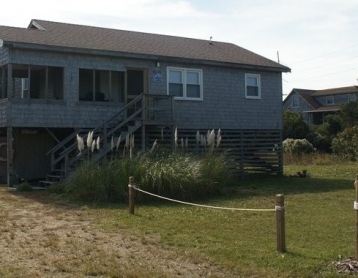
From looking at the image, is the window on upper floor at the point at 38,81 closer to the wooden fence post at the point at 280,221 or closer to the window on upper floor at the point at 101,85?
the window on upper floor at the point at 101,85

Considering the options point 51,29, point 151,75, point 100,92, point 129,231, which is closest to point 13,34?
point 51,29

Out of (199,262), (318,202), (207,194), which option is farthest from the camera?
(207,194)

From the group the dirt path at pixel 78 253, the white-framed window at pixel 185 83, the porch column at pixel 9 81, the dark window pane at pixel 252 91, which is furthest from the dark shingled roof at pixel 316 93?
the dirt path at pixel 78 253

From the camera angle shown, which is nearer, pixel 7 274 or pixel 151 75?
pixel 7 274

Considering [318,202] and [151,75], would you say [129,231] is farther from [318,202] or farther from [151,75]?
[151,75]

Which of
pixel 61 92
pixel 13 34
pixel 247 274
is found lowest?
pixel 247 274

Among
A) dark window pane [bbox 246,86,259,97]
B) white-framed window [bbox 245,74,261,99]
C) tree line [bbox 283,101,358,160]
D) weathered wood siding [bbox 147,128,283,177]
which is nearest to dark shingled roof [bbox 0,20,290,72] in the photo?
white-framed window [bbox 245,74,261,99]

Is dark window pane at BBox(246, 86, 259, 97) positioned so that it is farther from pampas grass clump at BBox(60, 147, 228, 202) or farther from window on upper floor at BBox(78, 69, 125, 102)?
pampas grass clump at BBox(60, 147, 228, 202)

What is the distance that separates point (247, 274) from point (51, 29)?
1707cm

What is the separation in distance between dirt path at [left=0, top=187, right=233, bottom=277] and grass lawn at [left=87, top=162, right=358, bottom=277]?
1.22ft

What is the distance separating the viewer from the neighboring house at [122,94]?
1886 centimetres

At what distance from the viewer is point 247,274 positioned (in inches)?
282

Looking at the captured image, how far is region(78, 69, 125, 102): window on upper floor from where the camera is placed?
20.6m

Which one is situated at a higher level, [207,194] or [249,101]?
[249,101]
